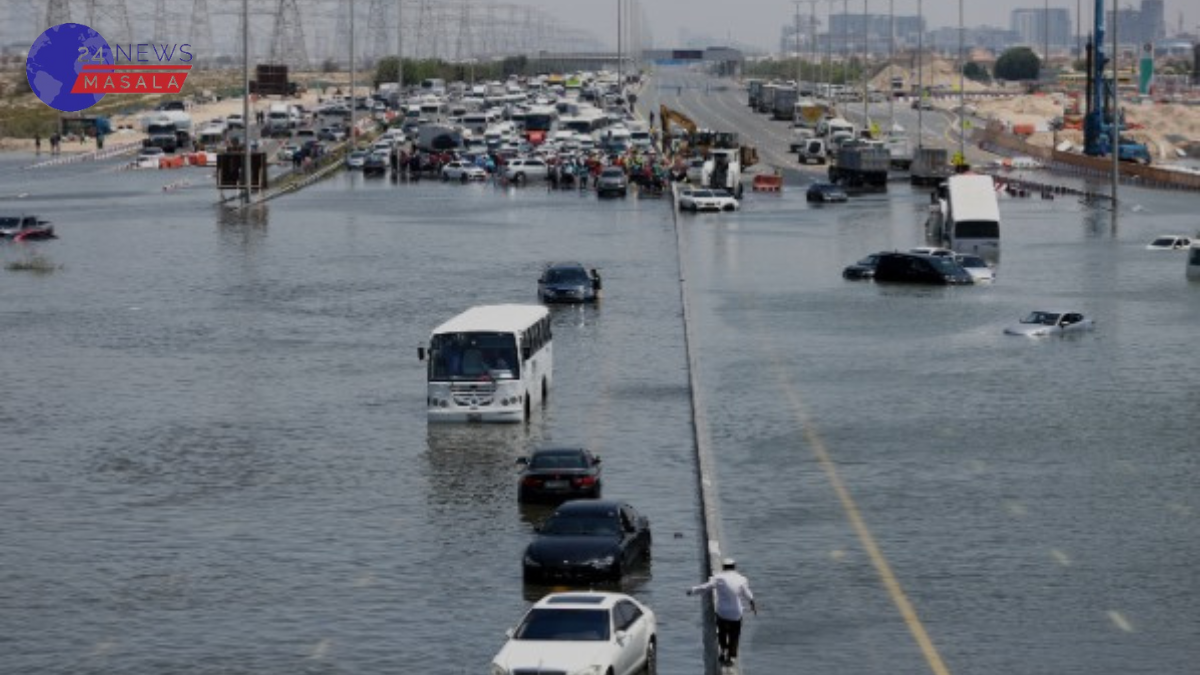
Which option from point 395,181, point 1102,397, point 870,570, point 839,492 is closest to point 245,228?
point 395,181

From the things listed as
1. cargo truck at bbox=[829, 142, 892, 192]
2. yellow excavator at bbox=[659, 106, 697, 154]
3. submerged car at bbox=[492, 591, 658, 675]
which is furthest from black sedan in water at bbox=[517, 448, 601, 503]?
yellow excavator at bbox=[659, 106, 697, 154]

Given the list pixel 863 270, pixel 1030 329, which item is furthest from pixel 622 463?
pixel 863 270

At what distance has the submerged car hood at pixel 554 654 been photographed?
94.4 ft

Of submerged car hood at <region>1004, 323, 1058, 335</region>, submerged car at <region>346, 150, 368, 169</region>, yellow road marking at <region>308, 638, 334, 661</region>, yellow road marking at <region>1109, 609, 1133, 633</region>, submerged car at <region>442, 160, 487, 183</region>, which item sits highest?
submerged car at <region>346, 150, 368, 169</region>

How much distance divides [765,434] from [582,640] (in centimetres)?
2343

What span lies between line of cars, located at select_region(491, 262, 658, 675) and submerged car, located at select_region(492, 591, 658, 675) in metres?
0.01

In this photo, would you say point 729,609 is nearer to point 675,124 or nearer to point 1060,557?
point 1060,557

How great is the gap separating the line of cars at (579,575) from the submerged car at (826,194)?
277 ft

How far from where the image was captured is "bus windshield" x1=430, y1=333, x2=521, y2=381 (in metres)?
52.5

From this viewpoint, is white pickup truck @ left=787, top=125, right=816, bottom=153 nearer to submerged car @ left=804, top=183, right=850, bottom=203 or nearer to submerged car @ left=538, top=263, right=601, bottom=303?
submerged car @ left=804, top=183, right=850, bottom=203

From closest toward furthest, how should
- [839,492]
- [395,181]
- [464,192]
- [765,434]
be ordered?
[839,492] → [765,434] → [464,192] → [395,181]

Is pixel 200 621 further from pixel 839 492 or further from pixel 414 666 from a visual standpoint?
pixel 839 492

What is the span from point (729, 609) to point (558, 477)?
13.0 metres

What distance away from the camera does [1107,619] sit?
3491 centimetres
